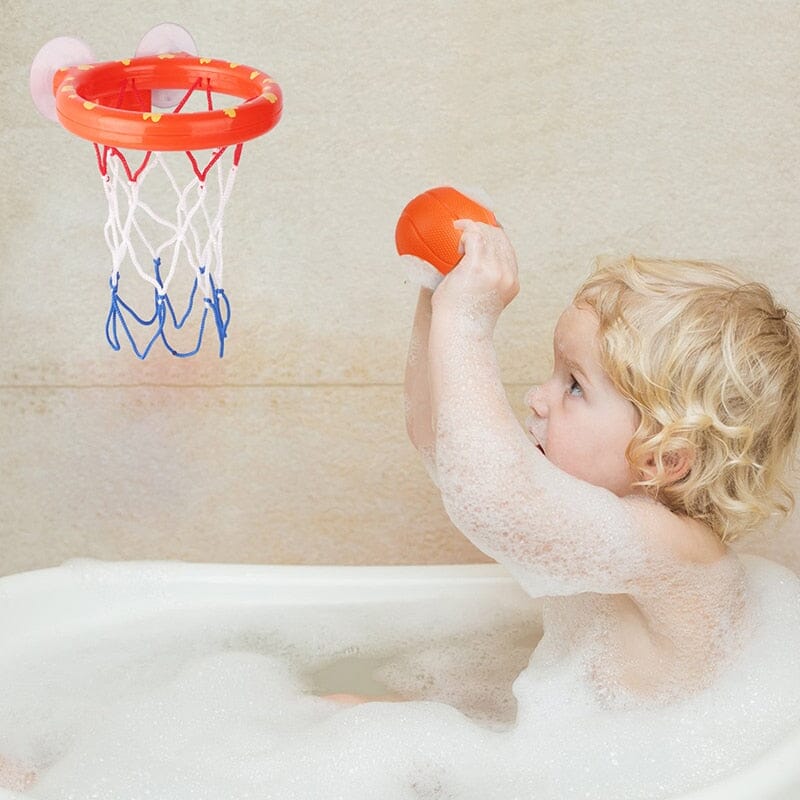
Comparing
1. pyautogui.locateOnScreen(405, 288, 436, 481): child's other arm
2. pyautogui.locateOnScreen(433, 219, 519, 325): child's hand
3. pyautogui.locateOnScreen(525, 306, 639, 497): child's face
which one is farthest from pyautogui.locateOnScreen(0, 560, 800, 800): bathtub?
pyautogui.locateOnScreen(433, 219, 519, 325): child's hand

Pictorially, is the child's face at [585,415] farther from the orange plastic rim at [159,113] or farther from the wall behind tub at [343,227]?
the wall behind tub at [343,227]

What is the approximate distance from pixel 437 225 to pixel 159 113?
29cm

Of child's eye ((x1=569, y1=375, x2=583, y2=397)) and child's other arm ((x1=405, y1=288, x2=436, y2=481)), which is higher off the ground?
child's eye ((x1=569, y1=375, x2=583, y2=397))

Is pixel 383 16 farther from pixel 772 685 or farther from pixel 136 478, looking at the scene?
pixel 772 685

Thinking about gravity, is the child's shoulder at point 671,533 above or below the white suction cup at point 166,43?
below

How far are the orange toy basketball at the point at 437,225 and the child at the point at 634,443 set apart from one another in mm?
17

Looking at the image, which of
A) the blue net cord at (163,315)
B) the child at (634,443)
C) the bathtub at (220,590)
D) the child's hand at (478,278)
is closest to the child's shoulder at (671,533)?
the child at (634,443)

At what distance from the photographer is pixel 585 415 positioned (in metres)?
1.22

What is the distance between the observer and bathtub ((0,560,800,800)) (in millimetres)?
1445

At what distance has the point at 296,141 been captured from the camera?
179cm

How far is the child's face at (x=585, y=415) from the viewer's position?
1201 millimetres

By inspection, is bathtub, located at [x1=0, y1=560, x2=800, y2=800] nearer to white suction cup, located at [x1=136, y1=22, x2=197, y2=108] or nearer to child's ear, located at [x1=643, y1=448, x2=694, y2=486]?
child's ear, located at [x1=643, y1=448, x2=694, y2=486]

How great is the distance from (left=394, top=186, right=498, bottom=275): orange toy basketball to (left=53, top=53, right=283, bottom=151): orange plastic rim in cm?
17

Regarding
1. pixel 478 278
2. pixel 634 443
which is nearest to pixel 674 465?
pixel 634 443
